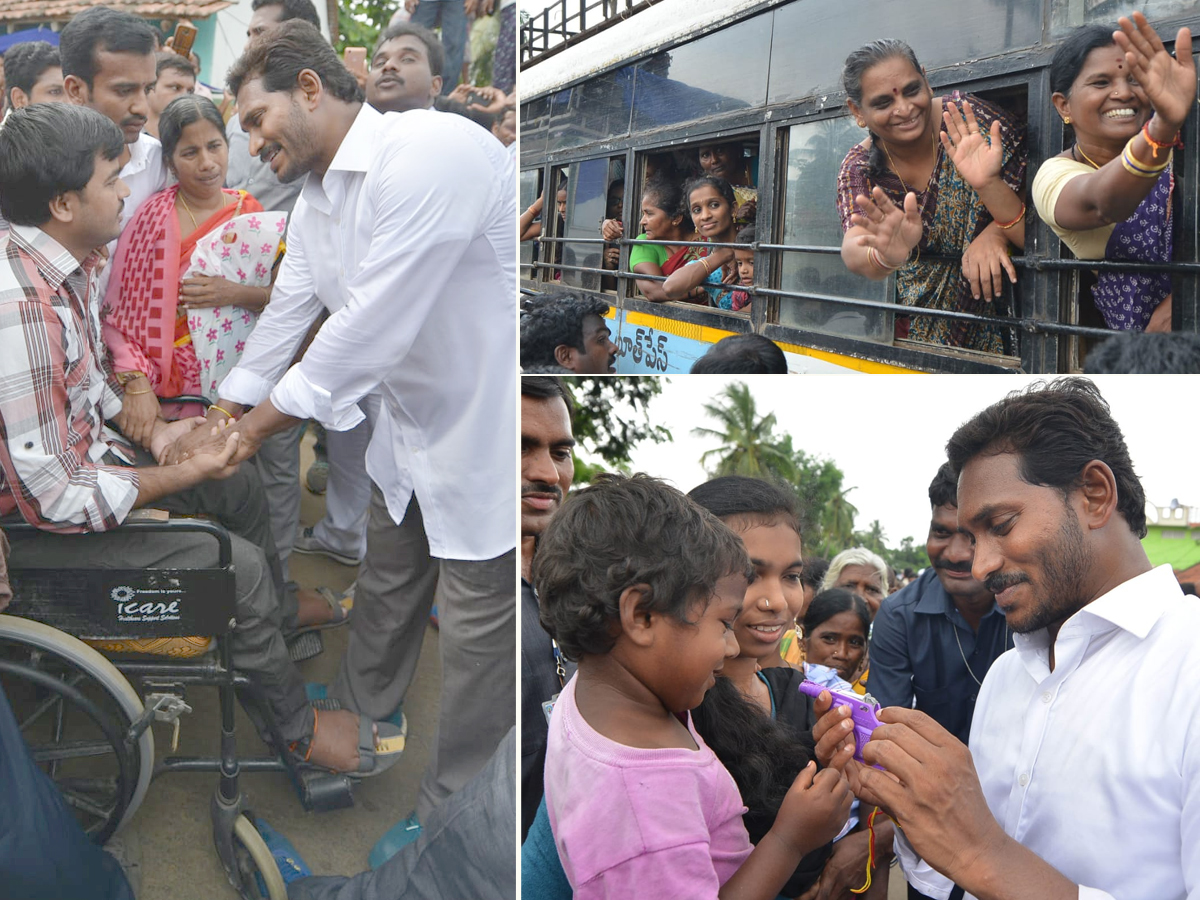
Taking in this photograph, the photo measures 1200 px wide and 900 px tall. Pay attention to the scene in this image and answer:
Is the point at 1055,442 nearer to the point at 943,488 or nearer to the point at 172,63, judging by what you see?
the point at 943,488

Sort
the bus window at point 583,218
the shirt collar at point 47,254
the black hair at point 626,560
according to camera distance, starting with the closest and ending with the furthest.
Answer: the black hair at point 626,560 < the shirt collar at point 47,254 < the bus window at point 583,218

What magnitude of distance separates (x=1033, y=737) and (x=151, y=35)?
2296mm

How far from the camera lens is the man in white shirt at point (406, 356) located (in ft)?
7.16

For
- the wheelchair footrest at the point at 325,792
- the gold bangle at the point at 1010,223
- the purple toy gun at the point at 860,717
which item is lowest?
the wheelchair footrest at the point at 325,792

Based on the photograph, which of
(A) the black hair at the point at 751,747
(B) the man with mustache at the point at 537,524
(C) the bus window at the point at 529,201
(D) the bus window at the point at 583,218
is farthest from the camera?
(C) the bus window at the point at 529,201

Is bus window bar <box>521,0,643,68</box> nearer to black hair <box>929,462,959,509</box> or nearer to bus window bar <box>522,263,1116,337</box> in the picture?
bus window bar <box>522,263,1116,337</box>

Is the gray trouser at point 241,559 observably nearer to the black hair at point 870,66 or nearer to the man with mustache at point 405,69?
the man with mustache at point 405,69

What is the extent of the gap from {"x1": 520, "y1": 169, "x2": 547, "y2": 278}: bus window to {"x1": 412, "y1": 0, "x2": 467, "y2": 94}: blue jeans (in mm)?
980

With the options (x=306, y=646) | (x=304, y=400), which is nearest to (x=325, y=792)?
(x=306, y=646)

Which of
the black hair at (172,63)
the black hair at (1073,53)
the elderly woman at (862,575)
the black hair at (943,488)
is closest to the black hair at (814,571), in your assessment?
the elderly woman at (862,575)

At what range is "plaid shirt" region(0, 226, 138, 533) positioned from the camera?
6.80ft

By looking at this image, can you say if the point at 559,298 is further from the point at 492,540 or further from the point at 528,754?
the point at 528,754

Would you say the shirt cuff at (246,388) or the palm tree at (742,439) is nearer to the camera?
the palm tree at (742,439)

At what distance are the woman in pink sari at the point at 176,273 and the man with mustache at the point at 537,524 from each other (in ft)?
2.41
